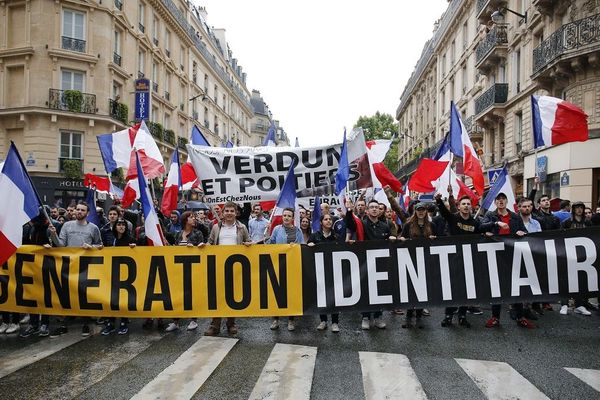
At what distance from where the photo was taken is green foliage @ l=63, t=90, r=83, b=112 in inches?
948

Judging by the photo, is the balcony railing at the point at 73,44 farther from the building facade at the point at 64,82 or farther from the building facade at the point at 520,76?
the building facade at the point at 520,76

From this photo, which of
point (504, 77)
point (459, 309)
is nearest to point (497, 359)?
point (459, 309)

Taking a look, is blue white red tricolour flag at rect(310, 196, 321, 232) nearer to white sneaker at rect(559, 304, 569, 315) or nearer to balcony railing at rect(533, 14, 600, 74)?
white sneaker at rect(559, 304, 569, 315)

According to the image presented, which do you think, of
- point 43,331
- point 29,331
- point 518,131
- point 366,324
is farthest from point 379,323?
point 518,131

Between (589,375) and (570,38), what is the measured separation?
15.9 meters

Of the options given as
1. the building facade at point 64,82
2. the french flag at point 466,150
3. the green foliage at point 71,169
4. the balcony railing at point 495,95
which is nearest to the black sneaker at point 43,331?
the french flag at point 466,150

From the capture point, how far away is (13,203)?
5.72 metres

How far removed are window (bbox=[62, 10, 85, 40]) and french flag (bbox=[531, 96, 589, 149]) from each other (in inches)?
914

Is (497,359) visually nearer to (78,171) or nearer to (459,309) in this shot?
(459,309)

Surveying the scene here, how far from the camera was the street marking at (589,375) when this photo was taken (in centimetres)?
→ 444

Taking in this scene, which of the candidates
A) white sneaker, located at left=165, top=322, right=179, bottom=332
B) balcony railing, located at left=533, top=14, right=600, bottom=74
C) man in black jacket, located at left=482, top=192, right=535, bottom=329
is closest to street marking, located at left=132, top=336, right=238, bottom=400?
white sneaker, located at left=165, top=322, right=179, bottom=332

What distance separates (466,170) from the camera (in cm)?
890

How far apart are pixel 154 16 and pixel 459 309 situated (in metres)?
31.0

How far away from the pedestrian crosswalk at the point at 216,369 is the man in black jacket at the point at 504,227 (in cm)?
169
